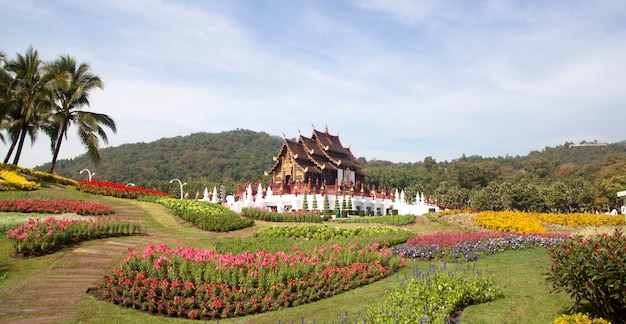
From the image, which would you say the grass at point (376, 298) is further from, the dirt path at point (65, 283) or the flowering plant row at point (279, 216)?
the flowering plant row at point (279, 216)

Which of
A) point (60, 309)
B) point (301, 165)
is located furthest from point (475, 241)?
point (301, 165)

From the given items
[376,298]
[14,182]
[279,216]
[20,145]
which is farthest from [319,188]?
[376,298]

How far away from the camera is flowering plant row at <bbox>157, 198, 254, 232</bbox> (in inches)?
810

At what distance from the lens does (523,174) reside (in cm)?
10088

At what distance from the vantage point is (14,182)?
2258 cm

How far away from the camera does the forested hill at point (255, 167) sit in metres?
89.2

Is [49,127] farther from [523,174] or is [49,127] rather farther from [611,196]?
[523,174]

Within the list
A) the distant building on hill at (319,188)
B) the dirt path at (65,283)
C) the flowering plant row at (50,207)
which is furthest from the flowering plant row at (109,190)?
the dirt path at (65,283)

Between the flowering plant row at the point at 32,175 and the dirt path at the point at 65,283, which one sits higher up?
the flowering plant row at the point at 32,175

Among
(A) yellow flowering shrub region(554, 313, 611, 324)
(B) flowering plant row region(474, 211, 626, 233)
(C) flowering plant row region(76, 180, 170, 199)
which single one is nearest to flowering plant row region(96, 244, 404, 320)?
(A) yellow flowering shrub region(554, 313, 611, 324)

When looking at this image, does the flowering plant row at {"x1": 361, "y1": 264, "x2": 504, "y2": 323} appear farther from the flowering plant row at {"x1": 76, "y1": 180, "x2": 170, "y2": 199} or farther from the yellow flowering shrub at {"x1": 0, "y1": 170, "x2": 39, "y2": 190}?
the flowering plant row at {"x1": 76, "y1": 180, "x2": 170, "y2": 199}

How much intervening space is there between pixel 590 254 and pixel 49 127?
1270 inches

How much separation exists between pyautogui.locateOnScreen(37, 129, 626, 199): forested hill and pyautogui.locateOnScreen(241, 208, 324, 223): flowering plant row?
4758 centimetres

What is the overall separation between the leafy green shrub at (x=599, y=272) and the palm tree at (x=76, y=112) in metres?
29.0
